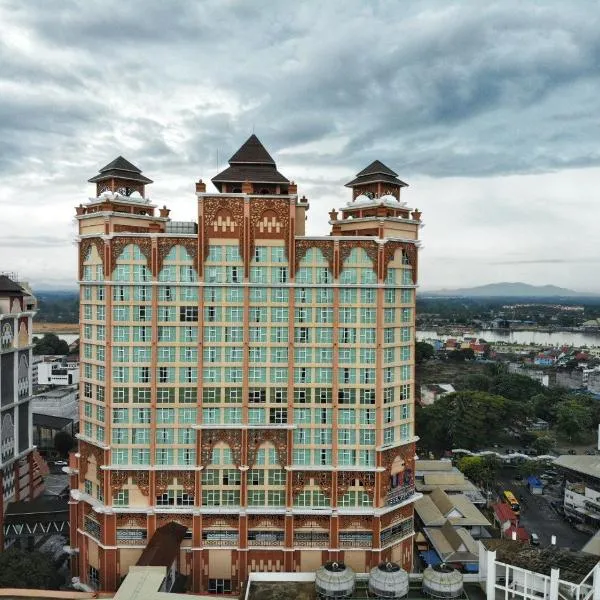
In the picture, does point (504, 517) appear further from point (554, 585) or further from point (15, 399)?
point (15, 399)

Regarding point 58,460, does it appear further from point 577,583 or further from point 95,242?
point 577,583

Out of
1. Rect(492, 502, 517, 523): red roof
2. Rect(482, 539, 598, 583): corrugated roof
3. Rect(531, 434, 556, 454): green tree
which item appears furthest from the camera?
Rect(531, 434, 556, 454): green tree

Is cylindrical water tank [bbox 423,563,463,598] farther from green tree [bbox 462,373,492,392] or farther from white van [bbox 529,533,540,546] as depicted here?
green tree [bbox 462,373,492,392]

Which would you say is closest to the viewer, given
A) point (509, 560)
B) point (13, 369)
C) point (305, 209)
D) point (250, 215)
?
point (509, 560)

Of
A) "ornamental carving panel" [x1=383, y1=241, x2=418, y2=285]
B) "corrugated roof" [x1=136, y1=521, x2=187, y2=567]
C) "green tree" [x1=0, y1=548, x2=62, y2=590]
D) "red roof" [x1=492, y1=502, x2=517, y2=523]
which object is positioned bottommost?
"red roof" [x1=492, y1=502, x2=517, y2=523]

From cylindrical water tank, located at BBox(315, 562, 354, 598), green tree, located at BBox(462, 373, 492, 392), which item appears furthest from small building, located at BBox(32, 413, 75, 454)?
green tree, located at BBox(462, 373, 492, 392)

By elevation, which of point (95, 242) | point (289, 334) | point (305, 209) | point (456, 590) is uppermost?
point (305, 209)

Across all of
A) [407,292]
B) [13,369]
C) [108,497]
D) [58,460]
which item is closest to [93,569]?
[108,497]
